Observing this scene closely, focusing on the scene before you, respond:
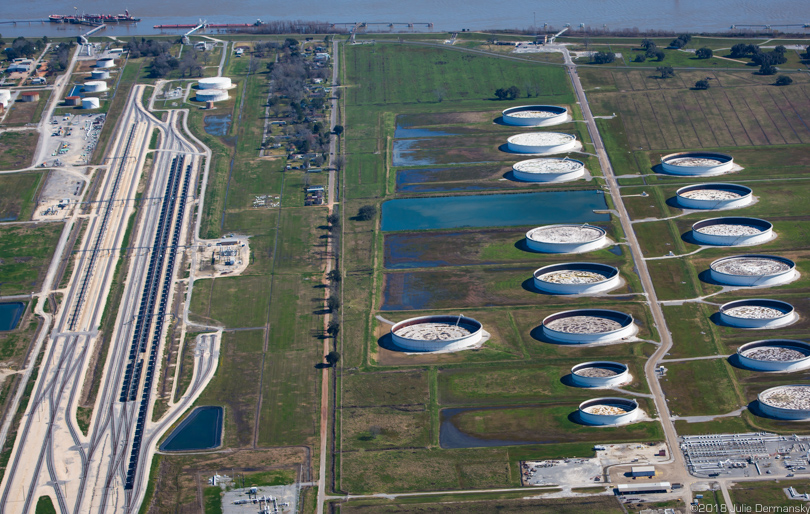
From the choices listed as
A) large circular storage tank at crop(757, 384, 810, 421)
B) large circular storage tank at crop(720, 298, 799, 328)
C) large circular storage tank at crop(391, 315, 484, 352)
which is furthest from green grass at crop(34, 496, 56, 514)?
large circular storage tank at crop(720, 298, 799, 328)

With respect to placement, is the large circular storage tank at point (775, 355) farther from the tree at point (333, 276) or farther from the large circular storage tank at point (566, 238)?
the tree at point (333, 276)

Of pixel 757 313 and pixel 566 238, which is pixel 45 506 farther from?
pixel 757 313

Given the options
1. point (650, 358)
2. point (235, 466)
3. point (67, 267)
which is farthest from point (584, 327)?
point (67, 267)

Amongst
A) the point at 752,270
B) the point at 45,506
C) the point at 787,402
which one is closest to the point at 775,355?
the point at 787,402

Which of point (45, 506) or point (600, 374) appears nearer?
point (45, 506)

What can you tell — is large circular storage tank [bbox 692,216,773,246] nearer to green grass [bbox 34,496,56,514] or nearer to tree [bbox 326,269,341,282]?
tree [bbox 326,269,341,282]
